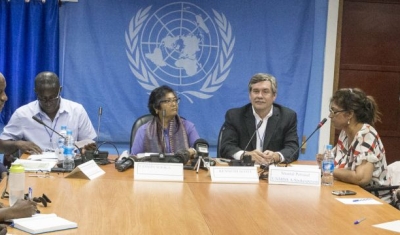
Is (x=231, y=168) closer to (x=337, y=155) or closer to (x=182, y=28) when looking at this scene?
(x=337, y=155)

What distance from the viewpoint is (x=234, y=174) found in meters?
2.93

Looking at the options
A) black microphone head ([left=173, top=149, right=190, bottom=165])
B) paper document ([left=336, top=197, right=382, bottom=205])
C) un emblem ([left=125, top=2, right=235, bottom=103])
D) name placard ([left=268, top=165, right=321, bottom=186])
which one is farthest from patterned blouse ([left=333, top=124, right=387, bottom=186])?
un emblem ([left=125, top=2, right=235, bottom=103])

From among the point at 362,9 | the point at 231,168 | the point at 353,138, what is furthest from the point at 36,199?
the point at 362,9

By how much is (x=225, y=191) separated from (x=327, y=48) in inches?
109

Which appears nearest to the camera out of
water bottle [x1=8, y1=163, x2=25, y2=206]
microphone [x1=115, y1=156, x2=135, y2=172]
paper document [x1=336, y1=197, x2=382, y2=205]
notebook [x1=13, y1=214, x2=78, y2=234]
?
notebook [x1=13, y1=214, x2=78, y2=234]

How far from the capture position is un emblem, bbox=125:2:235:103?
4.84 metres

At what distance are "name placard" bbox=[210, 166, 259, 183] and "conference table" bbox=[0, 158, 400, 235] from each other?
0.04 meters

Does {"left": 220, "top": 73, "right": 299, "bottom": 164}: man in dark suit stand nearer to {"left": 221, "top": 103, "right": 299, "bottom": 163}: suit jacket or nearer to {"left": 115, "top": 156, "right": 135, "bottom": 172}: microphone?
{"left": 221, "top": 103, "right": 299, "bottom": 163}: suit jacket

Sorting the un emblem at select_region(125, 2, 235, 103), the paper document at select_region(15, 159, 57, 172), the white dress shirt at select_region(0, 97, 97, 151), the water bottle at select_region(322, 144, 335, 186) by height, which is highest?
the un emblem at select_region(125, 2, 235, 103)

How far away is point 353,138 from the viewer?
324cm

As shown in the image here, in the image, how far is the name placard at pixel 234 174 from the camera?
9.58 ft

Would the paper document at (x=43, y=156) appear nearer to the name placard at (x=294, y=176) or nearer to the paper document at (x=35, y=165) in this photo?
the paper document at (x=35, y=165)

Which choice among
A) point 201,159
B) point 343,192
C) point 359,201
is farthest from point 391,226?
point 201,159

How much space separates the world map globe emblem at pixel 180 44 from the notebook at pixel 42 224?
2990 millimetres
